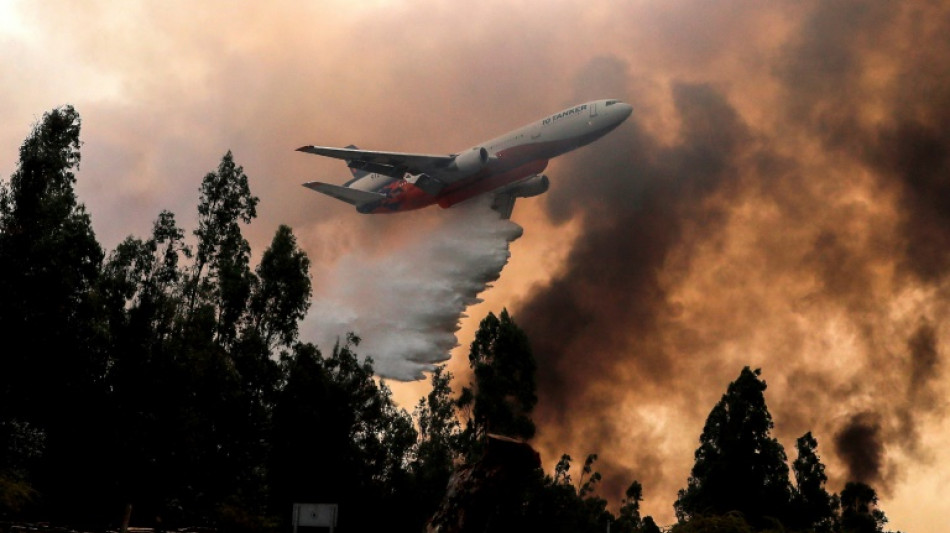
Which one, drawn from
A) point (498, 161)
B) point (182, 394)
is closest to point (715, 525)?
point (182, 394)

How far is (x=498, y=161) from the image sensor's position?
70250 millimetres

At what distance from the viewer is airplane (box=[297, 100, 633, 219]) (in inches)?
2635

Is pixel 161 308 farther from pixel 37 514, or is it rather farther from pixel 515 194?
pixel 515 194

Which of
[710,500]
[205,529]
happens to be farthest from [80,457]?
[710,500]

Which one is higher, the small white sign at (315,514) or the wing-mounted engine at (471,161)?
the wing-mounted engine at (471,161)

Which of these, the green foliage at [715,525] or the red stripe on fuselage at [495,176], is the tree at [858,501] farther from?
the green foliage at [715,525]

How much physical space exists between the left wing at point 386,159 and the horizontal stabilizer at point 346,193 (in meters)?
7.91

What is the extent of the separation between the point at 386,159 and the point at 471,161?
7.36m

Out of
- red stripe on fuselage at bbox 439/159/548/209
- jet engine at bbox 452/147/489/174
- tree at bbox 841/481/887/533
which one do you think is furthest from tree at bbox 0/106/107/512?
tree at bbox 841/481/887/533

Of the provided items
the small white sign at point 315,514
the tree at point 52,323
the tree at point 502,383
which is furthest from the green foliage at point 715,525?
the tree at point 502,383

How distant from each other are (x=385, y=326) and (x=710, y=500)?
28976 mm

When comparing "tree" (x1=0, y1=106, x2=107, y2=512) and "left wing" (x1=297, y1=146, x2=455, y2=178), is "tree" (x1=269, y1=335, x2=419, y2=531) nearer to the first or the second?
"tree" (x1=0, y1=106, x2=107, y2=512)

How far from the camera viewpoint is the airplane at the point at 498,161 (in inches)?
2635

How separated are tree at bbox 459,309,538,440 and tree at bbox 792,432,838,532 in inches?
1026
